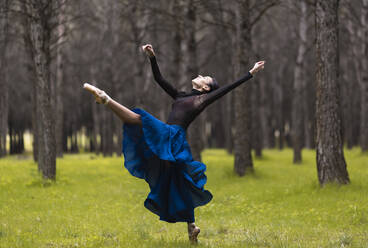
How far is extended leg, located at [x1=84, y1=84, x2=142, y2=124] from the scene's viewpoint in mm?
4695

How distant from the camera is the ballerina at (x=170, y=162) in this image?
210 inches

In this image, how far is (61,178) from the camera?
41.2 ft

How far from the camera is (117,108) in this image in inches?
197

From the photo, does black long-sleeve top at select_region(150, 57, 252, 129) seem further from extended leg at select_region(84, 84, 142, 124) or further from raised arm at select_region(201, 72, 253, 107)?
extended leg at select_region(84, 84, 142, 124)

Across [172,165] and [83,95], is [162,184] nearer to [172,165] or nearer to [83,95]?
[172,165]

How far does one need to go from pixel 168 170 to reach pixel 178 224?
2677mm

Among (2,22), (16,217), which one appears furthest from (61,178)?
(2,22)

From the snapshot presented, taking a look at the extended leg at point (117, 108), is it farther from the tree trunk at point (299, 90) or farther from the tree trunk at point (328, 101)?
the tree trunk at point (299, 90)

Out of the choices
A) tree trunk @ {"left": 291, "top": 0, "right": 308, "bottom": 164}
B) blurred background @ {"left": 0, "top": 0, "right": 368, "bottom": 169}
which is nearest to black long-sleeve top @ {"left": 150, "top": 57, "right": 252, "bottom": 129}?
blurred background @ {"left": 0, "top": 0, "right": 368, "bottom": 169}

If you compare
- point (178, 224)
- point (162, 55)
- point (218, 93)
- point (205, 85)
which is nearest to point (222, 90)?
point (218, 93)

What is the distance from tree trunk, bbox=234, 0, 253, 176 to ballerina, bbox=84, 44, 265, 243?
Result: 7.77m

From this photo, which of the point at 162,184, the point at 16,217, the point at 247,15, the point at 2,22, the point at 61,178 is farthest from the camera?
the point at 2,22

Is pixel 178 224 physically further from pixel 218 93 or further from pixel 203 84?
pixel 218 93

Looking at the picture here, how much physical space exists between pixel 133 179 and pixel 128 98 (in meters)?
24.1
